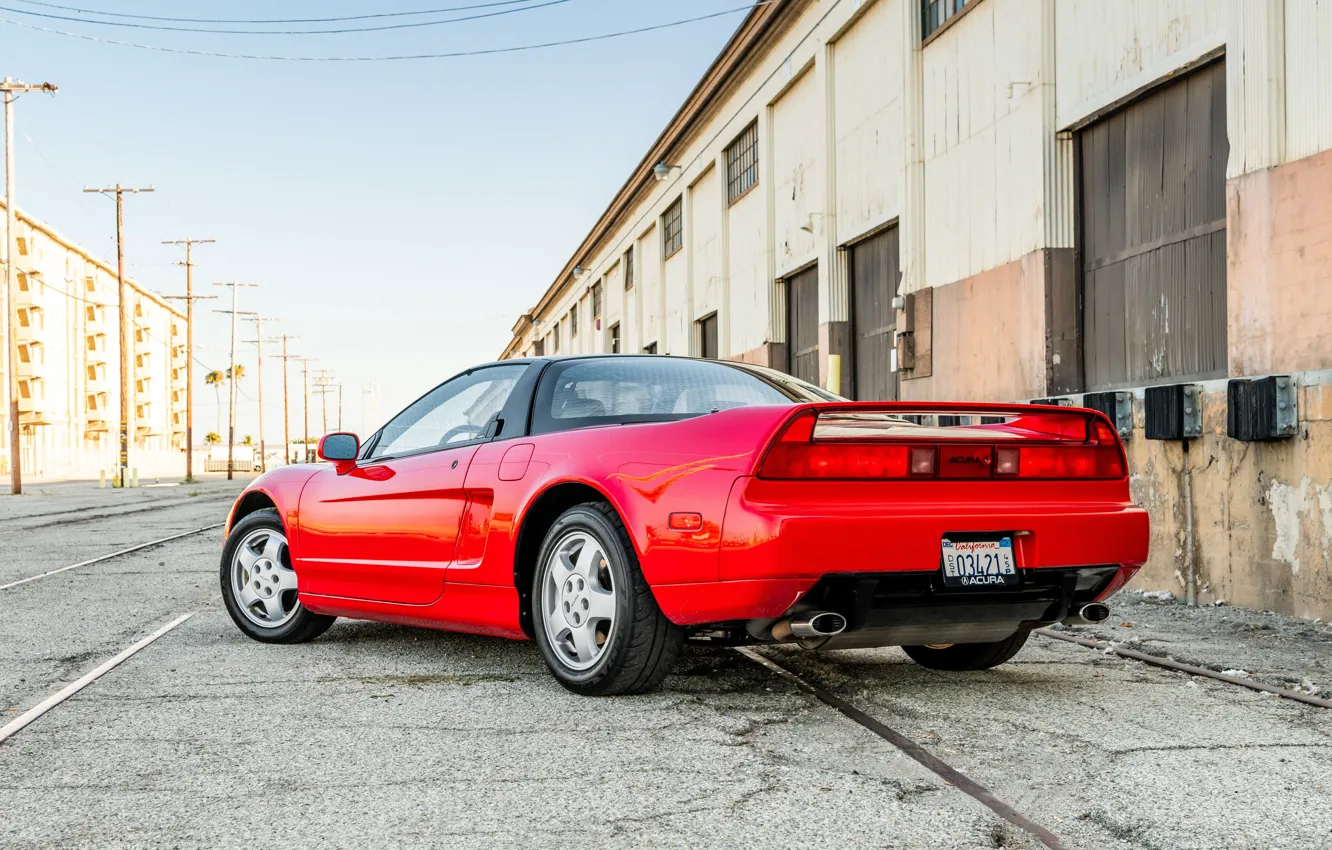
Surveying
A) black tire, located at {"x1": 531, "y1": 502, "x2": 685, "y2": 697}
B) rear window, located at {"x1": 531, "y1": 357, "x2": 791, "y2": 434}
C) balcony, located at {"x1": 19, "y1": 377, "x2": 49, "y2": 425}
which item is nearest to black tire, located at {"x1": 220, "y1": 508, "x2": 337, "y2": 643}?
rear window, located at {"x1": 531, "y1": 357, "x2": 791, "y2": 434}

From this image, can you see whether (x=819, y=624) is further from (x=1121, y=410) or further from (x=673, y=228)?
(x=673, y=228)

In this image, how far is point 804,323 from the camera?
58.9ft

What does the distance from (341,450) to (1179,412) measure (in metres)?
5.21

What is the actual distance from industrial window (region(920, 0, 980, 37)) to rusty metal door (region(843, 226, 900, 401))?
7.49 feet

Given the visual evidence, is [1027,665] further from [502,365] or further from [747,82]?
[747,82]

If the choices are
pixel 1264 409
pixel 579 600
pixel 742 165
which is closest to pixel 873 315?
pixel 742 165

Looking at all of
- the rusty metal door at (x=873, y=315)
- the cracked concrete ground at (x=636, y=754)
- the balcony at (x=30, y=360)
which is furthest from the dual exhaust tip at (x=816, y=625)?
the balcony at (x=30, y=360)

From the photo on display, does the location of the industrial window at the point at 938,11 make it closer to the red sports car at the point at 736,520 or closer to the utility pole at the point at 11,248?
the red sports car at the point at 736,520

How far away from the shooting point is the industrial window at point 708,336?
78.1ft

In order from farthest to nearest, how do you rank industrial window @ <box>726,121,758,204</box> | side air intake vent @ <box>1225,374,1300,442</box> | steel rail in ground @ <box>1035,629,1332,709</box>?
1. industrial window @ <box>726,121,758,204</box>
2. side air intake vent @ <box>1225,374,1300,442</box>
3. steel rail in ground @ <box>1035,629,1332,709</box>

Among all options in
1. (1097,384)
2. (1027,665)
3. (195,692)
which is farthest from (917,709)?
(1097,384)

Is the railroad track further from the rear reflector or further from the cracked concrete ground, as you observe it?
the rear reflector

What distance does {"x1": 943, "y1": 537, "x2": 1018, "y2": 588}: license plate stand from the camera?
4133mm

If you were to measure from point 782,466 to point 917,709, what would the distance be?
3.55ft
